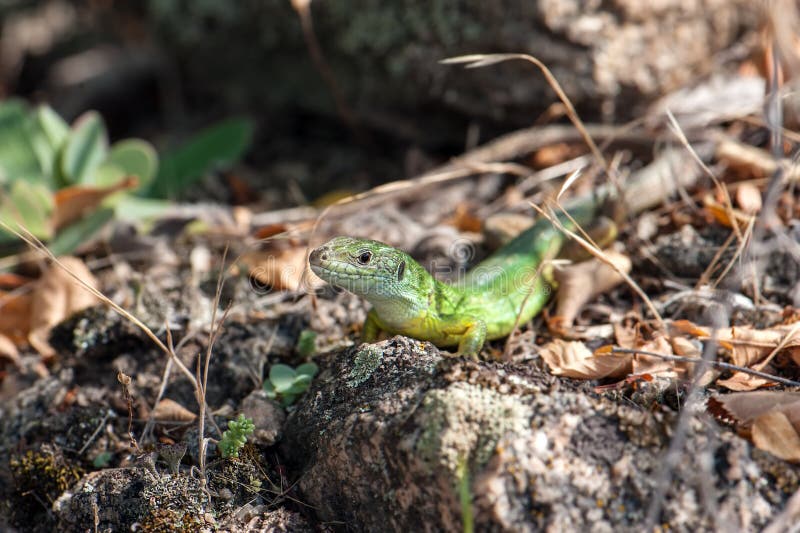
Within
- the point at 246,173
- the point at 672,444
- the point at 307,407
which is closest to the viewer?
the point at 672,444

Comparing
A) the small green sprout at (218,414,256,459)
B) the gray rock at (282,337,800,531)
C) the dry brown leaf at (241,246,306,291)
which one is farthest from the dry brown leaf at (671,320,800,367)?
the dry brown leaf at (241,246,306,291)

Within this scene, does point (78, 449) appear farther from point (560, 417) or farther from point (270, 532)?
point (560, 417)

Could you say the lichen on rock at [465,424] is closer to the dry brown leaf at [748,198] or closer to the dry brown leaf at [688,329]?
the dry brown leaf at [688,329]

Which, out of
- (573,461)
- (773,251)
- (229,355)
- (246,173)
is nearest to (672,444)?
(573,461)

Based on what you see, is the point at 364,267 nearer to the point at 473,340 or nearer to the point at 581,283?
the point at 473,340

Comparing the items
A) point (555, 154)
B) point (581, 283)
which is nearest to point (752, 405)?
point (581, 283)

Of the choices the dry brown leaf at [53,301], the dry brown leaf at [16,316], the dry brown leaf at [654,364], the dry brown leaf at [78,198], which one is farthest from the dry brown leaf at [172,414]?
the dry brown leaf at [654,364]

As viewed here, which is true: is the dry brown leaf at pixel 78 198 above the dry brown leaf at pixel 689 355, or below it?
above
